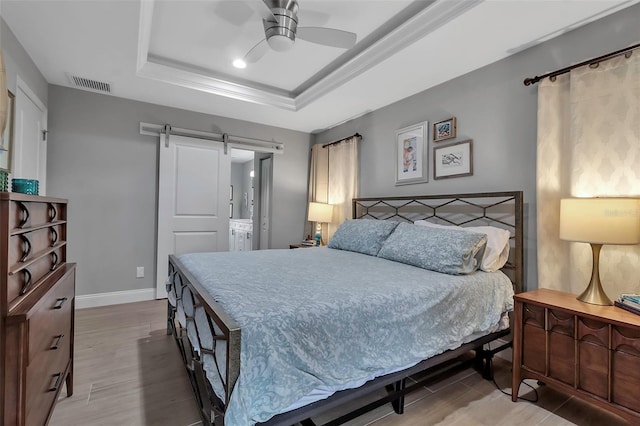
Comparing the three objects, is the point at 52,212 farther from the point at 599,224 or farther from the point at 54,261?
the point at 599,224

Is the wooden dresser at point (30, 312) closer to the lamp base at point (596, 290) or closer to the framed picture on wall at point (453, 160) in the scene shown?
the lamp base at point (596, 290)

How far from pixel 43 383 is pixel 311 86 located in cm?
328

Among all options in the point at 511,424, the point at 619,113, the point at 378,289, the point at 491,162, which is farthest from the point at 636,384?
the point at 491,162

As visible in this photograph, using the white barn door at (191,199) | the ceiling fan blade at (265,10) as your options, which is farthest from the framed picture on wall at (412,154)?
the white barn door at (191,199)

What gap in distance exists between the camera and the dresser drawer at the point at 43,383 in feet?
3.59

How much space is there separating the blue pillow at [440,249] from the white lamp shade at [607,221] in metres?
0.56

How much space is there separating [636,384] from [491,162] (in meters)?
1.70

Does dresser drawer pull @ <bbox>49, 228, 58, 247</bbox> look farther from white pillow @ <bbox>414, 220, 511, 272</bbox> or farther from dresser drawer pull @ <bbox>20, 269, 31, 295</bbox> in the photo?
white pillow @ <bbox>414, 220, 511, 272</bbox>

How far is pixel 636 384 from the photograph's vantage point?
4.79ft

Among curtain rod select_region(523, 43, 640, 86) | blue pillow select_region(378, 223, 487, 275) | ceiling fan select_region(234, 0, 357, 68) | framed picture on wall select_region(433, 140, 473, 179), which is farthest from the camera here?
framed picture on wall select_region(433, 140, 473, 179)

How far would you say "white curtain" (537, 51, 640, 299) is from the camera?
6.02 ft

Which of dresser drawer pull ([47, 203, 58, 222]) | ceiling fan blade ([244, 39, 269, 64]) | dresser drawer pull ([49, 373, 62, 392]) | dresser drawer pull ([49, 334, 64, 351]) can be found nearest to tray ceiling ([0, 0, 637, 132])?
ceiling fan blade ([244, 39, 269, 64])

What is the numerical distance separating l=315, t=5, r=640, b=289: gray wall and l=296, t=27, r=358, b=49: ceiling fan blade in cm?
133

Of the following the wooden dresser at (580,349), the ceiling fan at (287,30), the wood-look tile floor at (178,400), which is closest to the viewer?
the wooden dresser at (580,349)
